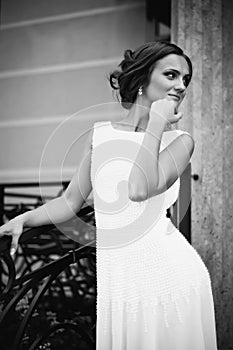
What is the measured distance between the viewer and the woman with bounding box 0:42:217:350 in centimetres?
179

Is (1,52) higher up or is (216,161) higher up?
(1,52)

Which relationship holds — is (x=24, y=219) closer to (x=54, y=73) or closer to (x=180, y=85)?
(x=180, y=85)

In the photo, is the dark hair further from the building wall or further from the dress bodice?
the building wall

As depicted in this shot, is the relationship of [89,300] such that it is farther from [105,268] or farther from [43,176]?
[43,176]

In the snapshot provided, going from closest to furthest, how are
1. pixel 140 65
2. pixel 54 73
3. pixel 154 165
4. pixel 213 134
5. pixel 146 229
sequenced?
pixel 154 165 < pixel 146 229 < pixel 140 65 < pixel 213 134 < pixel 54 73

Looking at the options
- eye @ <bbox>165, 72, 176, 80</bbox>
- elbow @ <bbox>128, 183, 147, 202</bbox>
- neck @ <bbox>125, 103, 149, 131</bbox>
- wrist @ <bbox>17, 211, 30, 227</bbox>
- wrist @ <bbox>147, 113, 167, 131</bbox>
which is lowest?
wrist @ <bbox>17, 211, 30, 227</bbox>

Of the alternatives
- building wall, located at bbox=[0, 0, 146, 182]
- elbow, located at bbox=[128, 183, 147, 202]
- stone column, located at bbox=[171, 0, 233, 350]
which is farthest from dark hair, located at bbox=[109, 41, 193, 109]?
building wall, located at bbox=[0, 0, 146, 182]

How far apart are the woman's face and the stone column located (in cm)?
89

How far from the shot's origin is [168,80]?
6.28ft

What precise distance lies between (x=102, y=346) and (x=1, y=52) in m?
4.21

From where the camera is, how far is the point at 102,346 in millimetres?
1830

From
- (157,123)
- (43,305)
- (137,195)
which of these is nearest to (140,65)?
(157,123)

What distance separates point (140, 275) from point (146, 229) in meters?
0.14

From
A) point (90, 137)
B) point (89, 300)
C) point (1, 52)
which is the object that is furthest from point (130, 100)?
point (1, 52)
